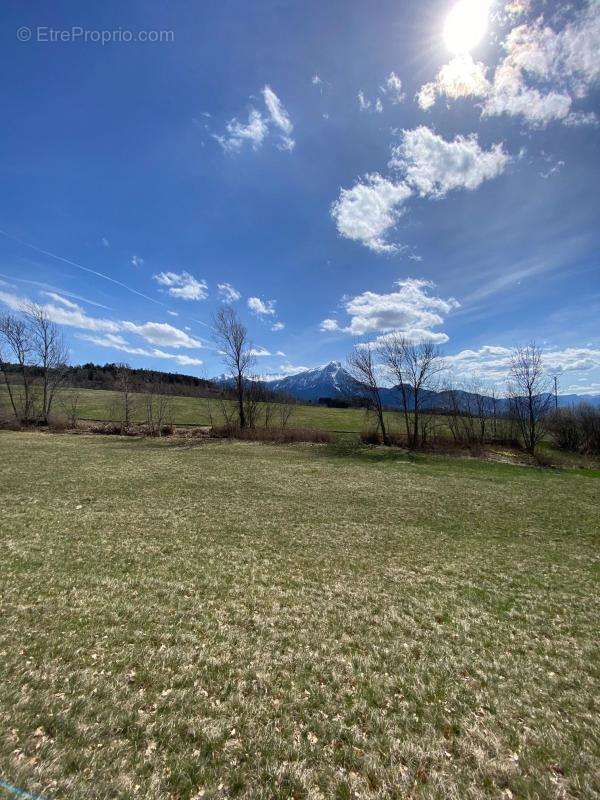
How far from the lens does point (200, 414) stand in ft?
229

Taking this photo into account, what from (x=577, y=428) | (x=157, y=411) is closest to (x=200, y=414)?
(x=157, y=411)

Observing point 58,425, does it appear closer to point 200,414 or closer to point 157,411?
point 157,411

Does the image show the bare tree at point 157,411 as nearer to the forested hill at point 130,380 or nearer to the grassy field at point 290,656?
the forested hill at point 130,380

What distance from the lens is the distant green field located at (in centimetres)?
6275

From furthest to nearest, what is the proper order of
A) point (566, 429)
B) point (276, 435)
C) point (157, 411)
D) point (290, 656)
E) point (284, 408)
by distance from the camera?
point (157, 411)
point (284, 408)
point (566, 429)
point (276, 435)
point (290, 656)

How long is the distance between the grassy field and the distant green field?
155 ft

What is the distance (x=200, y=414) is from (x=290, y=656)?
68.1 metres

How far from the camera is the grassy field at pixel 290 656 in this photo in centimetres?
350

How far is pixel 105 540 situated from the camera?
9.90m

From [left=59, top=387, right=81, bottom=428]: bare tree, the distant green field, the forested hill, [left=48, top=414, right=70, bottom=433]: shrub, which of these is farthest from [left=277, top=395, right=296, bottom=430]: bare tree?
[left=48, top=414, right=70, bottom=433]: shrub

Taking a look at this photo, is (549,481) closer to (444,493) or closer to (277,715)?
(444,493)

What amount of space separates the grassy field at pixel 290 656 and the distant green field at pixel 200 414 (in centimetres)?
4710

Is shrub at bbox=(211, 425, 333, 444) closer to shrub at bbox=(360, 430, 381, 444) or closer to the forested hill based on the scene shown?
shrub at bbox=(360, 430, 381, 444)

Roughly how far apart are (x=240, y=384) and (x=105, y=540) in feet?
124
